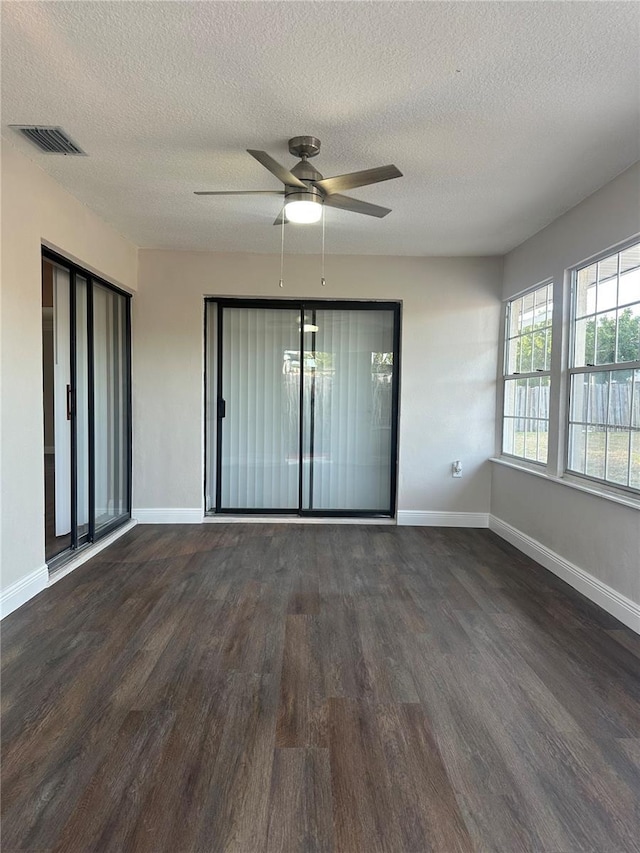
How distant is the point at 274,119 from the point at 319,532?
3.47 metres

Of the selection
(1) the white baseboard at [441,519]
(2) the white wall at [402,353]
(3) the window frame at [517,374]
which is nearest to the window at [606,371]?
(3) the window frame at [517,374]

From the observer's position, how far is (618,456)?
10.2ft

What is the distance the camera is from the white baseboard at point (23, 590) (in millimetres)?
2781

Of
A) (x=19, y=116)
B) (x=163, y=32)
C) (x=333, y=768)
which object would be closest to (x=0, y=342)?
(x=19, y=116)

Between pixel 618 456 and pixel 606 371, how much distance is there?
57 cm

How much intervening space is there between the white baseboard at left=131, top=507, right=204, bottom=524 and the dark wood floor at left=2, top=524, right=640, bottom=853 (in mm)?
1390

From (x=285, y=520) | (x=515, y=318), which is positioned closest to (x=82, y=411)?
(x=285, y=520)

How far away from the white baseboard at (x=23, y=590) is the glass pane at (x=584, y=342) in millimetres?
4043

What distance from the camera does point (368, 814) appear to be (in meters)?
1.52

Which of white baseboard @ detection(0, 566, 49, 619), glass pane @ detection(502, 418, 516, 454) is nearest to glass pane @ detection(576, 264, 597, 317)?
glass pane @ detection(502, 418, 516, 454)

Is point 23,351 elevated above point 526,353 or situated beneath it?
situated beneath

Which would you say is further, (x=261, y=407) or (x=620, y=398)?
(x=261, y=407)

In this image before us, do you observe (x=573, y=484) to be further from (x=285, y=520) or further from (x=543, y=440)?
(x=285, y=520)

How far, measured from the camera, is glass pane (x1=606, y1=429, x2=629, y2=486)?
3.04m
